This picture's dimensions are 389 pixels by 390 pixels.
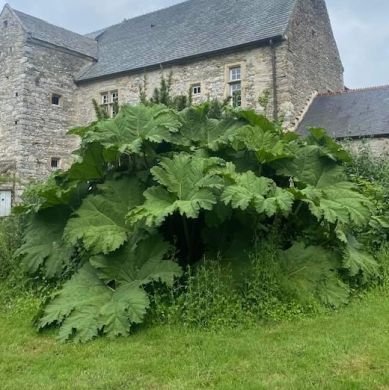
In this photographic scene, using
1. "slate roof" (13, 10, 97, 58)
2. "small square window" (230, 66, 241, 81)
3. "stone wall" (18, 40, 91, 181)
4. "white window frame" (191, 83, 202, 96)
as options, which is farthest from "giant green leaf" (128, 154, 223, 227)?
"slate roof" (13, 10, 97, 58)

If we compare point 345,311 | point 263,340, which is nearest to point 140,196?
point 263,340

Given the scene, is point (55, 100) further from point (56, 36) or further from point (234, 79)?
point (234, 79)

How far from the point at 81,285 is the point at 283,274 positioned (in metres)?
2.09

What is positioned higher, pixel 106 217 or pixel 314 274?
pixel 106 217

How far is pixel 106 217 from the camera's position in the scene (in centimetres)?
526

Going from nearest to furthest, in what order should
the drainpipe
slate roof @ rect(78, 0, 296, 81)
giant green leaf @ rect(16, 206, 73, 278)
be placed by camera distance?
giant green leaf @ rect(16, 206, 73, 278)
the drainpipe
slate roof @ rect(78, 0, 296, 81)

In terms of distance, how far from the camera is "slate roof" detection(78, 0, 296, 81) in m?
17.2

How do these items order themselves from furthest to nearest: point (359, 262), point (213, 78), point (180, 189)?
1. point (213, 78)
2. point (359, 262)
3. point (180, 189)

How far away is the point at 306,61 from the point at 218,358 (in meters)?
15.9

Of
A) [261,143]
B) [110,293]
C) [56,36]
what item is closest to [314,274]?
[261,143]

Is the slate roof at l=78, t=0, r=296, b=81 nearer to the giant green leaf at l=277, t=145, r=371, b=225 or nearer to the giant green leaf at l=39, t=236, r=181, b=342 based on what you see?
the giant green leaf at l=277, t=145, r=371, b=225

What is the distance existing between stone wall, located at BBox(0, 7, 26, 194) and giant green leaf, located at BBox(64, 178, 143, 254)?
14726 millimetres

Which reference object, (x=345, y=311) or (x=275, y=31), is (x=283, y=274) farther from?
(x=275, y=31)

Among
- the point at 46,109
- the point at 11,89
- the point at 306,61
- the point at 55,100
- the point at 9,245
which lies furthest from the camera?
the point at 55,100
